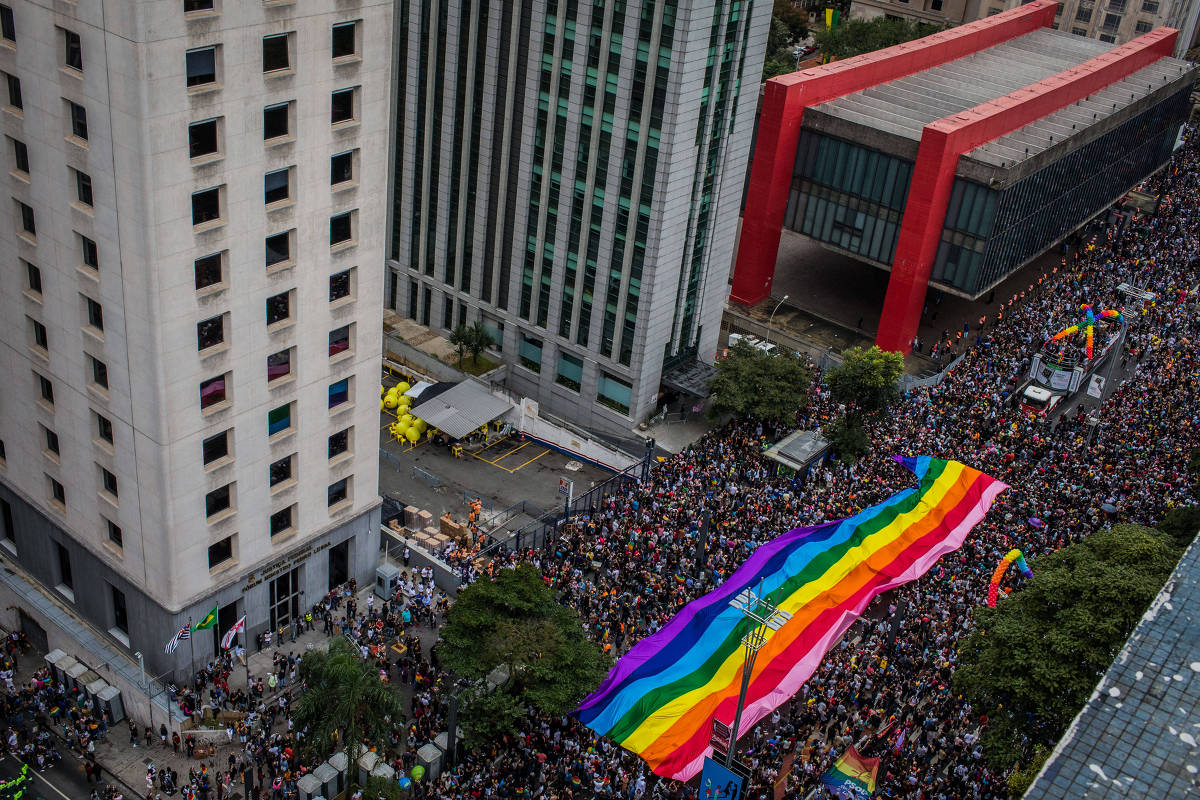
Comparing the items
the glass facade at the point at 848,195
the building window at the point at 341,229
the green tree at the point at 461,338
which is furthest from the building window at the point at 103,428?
the glass facade at the point at 848,195

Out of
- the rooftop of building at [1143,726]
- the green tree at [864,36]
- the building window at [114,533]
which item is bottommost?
the building window at [114,533]

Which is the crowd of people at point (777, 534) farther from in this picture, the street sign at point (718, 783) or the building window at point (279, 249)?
the building window at point (279, 249)

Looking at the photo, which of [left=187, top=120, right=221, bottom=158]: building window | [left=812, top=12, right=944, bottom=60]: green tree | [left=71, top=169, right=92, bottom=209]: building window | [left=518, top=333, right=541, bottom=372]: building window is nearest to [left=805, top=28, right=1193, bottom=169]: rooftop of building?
[left=812, top=12, right=944, bottom=60]: green tree

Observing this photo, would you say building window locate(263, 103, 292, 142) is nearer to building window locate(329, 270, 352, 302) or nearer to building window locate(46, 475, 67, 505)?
building window locate(329, 270, 352, 302)

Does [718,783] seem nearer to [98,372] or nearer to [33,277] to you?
[98,372]

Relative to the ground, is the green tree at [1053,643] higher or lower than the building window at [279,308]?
lower

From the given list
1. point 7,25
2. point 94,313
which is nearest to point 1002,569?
point 94,313
